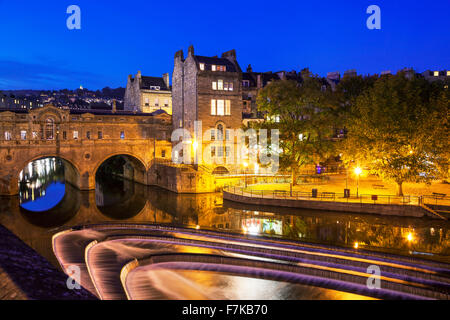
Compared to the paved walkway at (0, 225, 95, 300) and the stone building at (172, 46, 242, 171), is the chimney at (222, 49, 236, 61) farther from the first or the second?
the paved walkway at (0, 225, 95, 300)

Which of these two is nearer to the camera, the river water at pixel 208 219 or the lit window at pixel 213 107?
the river water at pixel 208 219

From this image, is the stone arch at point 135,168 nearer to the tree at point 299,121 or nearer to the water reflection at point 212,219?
the water reflection at point 212,219

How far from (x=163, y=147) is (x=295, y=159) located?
22.8 meters

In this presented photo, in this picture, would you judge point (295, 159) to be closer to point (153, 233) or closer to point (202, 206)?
point (202, 206)

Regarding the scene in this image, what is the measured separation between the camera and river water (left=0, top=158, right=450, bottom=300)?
2619 cm

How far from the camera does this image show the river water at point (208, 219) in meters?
26.2

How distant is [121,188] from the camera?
56.5 meters

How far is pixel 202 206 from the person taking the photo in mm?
40531

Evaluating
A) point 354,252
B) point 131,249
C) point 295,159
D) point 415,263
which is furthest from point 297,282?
point 295,159

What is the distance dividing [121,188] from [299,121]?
1164 inches

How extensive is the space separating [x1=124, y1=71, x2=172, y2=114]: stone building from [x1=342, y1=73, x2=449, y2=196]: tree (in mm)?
41224

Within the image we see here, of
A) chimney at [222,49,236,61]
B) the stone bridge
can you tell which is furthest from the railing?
chimney at [222,49,236,61]

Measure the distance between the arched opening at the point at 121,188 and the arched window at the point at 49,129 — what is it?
9972 mm

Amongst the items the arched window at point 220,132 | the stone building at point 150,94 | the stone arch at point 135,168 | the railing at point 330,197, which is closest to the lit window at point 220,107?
the arched window at point 220,132
